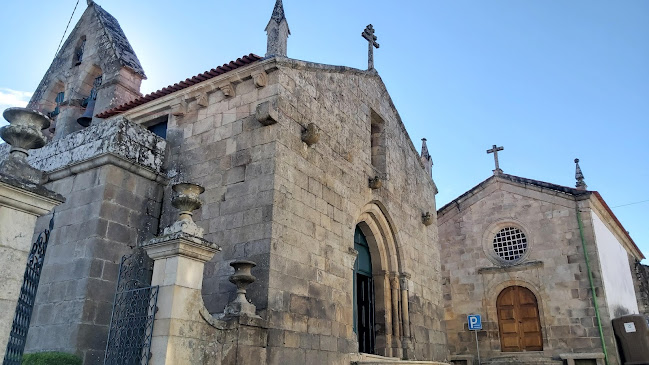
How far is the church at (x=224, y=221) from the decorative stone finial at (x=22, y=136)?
0.04 feet

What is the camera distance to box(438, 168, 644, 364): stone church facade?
1430cm

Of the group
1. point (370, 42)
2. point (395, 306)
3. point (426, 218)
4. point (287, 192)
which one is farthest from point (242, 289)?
point (370, 42)

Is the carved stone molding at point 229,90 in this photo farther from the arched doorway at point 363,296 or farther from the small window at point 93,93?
the small window at point 93,93

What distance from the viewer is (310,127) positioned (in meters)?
8.17

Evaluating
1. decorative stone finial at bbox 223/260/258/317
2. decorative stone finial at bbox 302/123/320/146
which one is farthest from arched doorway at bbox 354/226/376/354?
decorative stone finial at bbox 223/260/258/317

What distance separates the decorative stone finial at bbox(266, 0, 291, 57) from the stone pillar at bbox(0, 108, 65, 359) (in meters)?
4.90

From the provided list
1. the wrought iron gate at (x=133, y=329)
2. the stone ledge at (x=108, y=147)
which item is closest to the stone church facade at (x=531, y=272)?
the stone ledge at (x=108, y=147)

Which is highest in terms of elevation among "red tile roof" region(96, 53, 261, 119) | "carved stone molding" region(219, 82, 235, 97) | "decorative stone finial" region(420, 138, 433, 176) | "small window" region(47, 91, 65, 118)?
"small window" region(47, 91, 65, 118)

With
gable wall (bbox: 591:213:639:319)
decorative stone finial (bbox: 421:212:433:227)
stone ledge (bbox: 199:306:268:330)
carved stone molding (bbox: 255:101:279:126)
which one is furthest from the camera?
gable wall (bbox: 591:213:639:319)

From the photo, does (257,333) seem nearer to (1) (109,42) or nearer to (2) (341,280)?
(2) (341,280)

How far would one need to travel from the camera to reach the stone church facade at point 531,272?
14.3 metres

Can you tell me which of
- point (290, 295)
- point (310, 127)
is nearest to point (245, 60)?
point (310, 127)

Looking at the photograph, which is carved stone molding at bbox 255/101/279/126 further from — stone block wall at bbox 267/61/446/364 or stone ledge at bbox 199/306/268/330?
stone ledge at bbox 199/306/268/330

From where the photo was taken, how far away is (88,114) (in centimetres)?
1280
